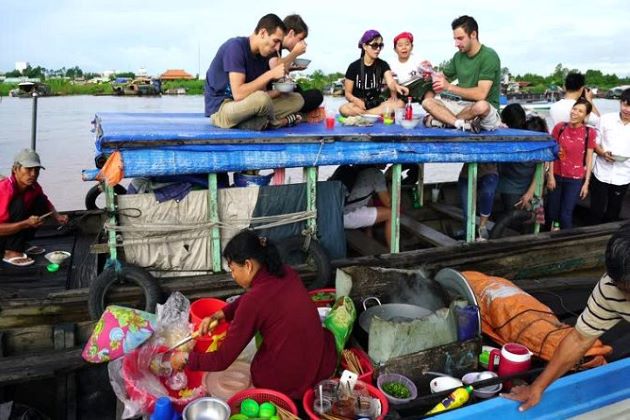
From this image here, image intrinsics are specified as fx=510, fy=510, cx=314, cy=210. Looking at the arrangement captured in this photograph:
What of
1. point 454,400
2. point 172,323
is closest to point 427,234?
point 454,400

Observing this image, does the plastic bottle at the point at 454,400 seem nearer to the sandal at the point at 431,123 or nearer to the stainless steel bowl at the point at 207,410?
the stainless steel bowl at the point at 207,410

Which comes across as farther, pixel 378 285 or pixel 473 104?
pixel 473 104

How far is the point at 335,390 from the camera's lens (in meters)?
2.65

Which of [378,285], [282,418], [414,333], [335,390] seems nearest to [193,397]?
[282,418]

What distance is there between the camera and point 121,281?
3521mm

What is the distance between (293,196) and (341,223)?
49 cm

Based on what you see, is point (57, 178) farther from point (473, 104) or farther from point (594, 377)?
point (594, 377)

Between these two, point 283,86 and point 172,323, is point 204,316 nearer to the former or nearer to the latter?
point 172,323

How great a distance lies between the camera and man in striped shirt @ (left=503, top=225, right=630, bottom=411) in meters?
1.89

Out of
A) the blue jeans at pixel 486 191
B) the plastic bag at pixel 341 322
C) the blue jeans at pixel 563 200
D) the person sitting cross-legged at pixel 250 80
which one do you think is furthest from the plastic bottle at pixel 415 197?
the plastic bag at pixel 341 322

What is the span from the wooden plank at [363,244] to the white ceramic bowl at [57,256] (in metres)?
2.59

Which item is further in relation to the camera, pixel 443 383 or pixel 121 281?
pixel 121 281

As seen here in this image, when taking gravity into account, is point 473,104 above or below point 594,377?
above

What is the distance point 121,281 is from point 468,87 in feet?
12.7
